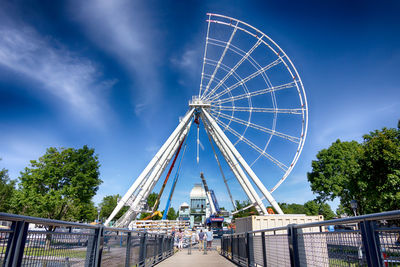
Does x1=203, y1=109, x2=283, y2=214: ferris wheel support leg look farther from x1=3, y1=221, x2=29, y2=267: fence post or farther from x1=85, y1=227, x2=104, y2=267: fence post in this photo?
x1=3, y1=221, x2=29, y2=267: fence post

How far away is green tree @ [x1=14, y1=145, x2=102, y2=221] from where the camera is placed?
2800 centimetres

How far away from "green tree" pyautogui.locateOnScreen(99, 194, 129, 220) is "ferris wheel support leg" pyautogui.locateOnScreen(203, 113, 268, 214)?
50679 millimetres

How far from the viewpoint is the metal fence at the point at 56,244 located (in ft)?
8.75

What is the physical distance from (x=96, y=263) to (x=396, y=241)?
448 cm

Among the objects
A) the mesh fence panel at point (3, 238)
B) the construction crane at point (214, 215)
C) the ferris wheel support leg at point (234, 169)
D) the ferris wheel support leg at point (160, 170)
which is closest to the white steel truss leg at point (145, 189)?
the ferris wheel support leg at point (160, 170)

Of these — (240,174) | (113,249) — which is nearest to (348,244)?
(113,249)

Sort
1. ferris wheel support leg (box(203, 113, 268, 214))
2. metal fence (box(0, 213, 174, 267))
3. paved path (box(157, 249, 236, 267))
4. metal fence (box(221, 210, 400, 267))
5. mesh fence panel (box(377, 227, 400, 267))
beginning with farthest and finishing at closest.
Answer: ferris wheel support leg (box(203, 113, 268, 214))
paved path (box(157, 249, 236, 267))
metal fence (box(0, 213, 174, 267))
metal fence (box(221, 210, 400, 267))
mesh fence panel (box(377, 227, 400, 267))

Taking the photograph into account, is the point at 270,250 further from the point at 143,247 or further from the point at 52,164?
the point at 52,164

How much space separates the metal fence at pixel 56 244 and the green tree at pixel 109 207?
2797 inches

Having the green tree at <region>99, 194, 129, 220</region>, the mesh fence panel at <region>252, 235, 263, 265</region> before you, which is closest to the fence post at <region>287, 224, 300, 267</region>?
the mesh fence panel at <region>252, 235, 263, 265</region>

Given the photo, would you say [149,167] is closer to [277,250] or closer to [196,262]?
[196,262]

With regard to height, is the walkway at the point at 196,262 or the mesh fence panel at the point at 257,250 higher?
the mesh fence panel at the point at 257,250

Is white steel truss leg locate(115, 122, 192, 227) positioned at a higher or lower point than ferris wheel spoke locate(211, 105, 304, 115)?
lower

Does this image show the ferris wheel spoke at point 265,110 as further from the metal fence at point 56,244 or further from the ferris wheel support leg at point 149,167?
the metal fence at point 56,244
